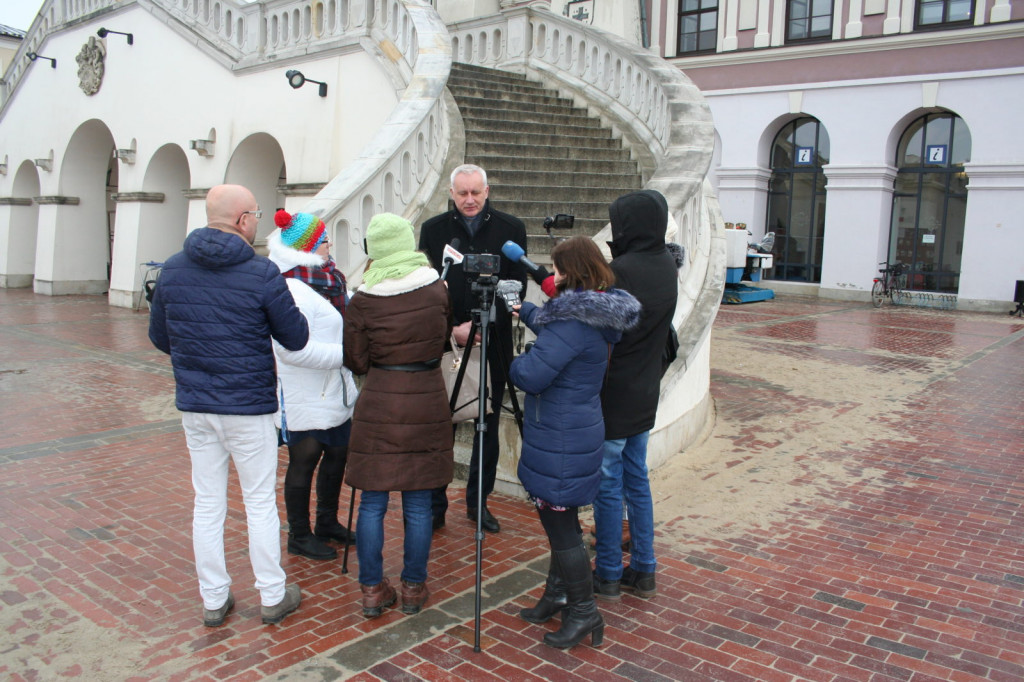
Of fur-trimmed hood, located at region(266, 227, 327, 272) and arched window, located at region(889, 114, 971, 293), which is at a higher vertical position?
arched window, located at region(889, 114, 971, 293)

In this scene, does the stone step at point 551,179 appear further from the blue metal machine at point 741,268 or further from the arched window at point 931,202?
the arched window at point 931,202

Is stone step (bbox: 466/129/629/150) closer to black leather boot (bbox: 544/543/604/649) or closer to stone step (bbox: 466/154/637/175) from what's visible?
Result: stone step (bbox: 466/154/637/175)

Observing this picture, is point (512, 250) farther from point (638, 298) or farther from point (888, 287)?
point (888, 287)

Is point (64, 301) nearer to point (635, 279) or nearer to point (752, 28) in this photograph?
point (635, 279)

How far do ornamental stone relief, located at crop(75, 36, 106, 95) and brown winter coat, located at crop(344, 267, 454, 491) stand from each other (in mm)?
16372

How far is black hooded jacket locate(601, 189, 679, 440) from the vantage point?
3.86m

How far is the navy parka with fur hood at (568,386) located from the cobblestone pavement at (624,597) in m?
0.76

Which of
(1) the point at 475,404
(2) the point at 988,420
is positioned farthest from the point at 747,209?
(1) the point at 475,404

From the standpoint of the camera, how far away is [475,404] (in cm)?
456

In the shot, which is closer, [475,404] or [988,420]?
[475,404]

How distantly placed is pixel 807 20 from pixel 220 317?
2382 centimetres

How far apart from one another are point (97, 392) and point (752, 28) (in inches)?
857

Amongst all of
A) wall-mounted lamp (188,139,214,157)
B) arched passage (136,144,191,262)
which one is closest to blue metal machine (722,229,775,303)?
wall-mounted lamp (188,139,214,157)

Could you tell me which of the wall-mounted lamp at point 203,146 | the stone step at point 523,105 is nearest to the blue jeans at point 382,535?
the stone step at point 523,105
